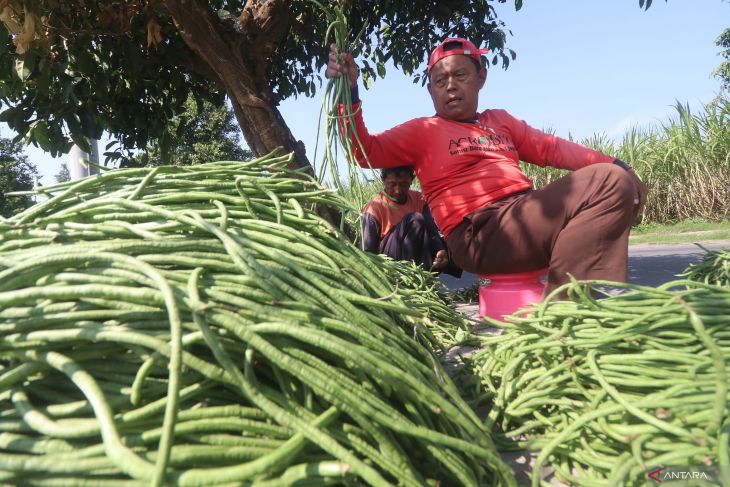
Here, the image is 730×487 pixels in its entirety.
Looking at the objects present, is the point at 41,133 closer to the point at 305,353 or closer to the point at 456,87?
the point at 456,87

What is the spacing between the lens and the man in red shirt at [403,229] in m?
3.01

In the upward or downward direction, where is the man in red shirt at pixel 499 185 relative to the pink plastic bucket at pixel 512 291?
upward

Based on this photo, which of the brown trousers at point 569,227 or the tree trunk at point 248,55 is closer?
the brown trousers at point 569,227

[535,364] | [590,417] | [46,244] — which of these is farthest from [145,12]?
[590,417]

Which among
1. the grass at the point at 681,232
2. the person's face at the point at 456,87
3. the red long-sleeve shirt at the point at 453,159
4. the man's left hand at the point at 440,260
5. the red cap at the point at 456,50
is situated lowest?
the grass at the point at 681,232

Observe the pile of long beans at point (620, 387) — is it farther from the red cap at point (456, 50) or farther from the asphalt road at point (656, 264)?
the asphalt road at point (656, 264)

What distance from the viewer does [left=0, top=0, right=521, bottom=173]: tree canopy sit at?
2521mm

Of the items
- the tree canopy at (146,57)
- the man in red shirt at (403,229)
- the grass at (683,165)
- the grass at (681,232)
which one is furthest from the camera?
the grass at (683,165)

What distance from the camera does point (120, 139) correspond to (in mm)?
3527

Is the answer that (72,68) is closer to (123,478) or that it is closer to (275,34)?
(275,34)

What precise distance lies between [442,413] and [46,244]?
2.23 feet

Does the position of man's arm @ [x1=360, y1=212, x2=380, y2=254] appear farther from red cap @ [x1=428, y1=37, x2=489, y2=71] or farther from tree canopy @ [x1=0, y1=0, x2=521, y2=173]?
red cap @ [x1=428, y1=37, x2=489, y2=71]

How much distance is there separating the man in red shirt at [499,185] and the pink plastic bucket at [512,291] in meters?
0.06

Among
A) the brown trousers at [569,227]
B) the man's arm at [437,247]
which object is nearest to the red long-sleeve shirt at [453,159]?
the brown trousers at [569,227]
